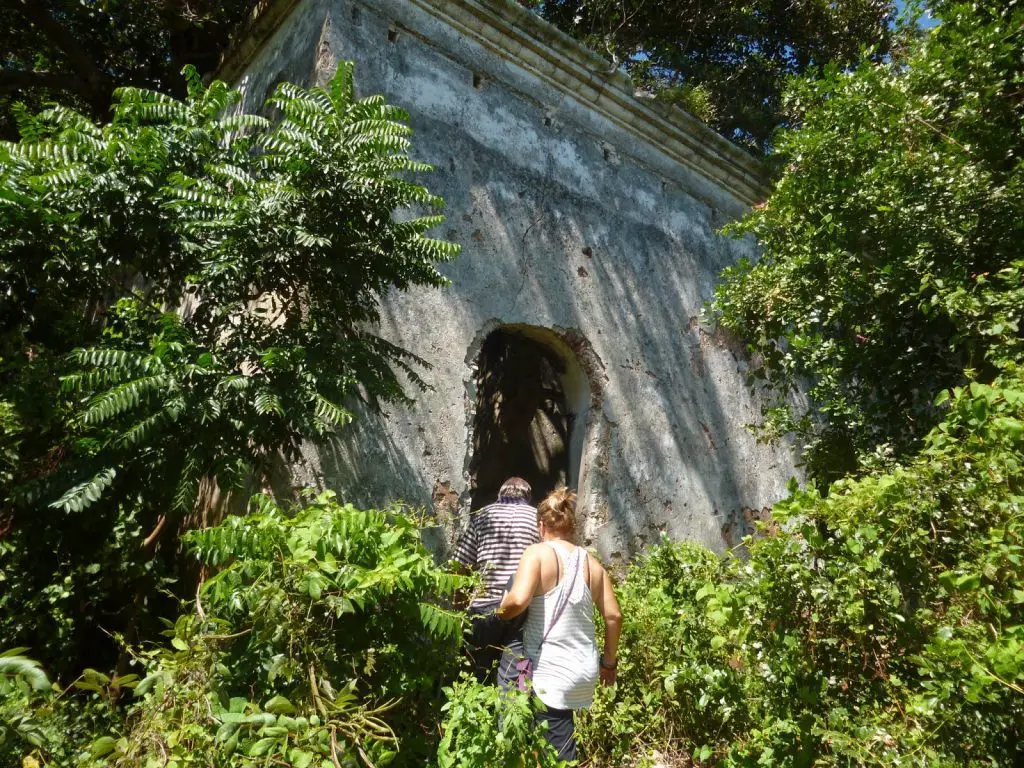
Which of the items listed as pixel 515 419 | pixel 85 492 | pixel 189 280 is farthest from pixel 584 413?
pixel 85 492

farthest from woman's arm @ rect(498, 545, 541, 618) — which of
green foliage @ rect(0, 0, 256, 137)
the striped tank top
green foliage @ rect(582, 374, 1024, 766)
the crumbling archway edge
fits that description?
green foliage @ rect(0, 0, 256, 137)

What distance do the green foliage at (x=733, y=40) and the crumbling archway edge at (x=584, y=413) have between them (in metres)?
5.02

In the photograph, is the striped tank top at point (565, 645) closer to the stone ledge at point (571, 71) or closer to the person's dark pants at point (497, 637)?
the person's dark pants at point (497, 637)

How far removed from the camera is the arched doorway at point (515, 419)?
6.59 metres

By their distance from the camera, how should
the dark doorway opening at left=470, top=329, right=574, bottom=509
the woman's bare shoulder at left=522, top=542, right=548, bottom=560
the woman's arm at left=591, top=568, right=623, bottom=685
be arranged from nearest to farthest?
the woman's bare shoulder at left=522, top=542, right=548, bottom=560, the woman's arm at left=591, top=568, right=623, bottom=685, the dark doorway opening at left=470, top=329, right=574, bottom=509

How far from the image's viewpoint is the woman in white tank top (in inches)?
119

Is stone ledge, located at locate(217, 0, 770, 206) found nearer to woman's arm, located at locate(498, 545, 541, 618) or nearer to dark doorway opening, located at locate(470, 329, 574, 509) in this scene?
dark doorway opening, located at locate(470, 329, 574, 509)

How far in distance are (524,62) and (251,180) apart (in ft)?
9.64

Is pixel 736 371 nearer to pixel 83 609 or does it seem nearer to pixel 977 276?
pixel 977 276

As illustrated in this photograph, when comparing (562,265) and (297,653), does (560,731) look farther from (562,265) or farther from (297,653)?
(562,265)

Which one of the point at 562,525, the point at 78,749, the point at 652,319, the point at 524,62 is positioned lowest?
the point at 78,749

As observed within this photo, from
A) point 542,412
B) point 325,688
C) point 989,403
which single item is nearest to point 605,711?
point 325,688

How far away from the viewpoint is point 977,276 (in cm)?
383

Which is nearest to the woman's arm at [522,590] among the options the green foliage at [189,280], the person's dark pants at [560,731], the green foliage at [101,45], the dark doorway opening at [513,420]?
the person's dark pants at [560,731]
